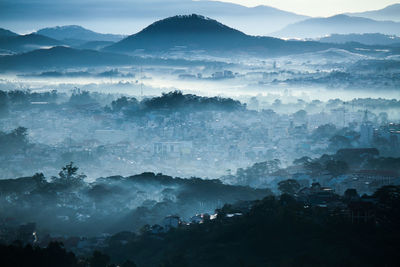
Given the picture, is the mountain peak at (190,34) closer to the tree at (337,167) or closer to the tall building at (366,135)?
the tall building at (366,135)

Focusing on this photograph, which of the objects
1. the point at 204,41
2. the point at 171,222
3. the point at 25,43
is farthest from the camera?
the point at 25,43

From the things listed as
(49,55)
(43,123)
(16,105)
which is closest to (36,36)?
(49,55)

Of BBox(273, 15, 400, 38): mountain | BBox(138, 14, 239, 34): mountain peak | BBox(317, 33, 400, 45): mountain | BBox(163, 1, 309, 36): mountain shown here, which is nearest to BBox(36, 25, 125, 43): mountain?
BBox(163, 1, 309, 36): mountain

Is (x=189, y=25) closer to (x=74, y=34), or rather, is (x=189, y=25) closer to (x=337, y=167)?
(x=74, y=34)

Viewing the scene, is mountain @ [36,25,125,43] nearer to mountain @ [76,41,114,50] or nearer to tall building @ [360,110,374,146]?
mountain @ [76,41,114,50]

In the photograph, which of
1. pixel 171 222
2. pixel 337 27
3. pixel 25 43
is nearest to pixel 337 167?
pixel 171 222

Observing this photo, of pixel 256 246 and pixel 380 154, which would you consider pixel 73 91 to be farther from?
pixel 256 246

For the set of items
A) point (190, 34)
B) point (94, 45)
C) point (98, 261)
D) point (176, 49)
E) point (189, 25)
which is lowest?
point (98, 261)
